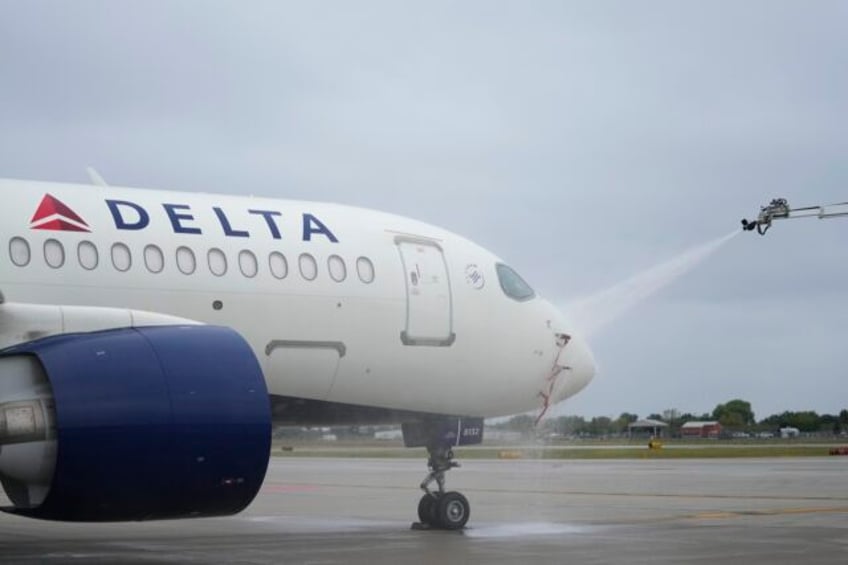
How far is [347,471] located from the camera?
42938mm

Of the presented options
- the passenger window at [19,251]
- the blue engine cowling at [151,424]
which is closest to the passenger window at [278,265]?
the passenger window at [19,251]

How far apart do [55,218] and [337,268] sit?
3.66 metres

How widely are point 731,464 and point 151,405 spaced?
1467 inches

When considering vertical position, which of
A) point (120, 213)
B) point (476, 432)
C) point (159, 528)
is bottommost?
point (159, 528)

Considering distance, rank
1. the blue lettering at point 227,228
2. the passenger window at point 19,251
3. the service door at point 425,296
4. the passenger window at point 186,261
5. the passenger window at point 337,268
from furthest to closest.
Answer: the service door at point 425,296 < the passenger window at point 337,268 < the blue lettering at point 227,228 < the passenger window at point 186,261 < the passenger window at point 19,251

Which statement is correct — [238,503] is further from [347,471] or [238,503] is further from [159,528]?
[347,471]

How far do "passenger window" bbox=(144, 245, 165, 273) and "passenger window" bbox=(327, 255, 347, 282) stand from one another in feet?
7.83

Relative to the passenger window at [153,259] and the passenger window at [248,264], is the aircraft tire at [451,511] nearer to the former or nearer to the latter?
the passenger window at [248,264]

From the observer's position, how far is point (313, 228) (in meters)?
16.8

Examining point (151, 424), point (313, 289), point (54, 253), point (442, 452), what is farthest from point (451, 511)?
point (151, 424)

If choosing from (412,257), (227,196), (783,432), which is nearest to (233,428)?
(227,196)

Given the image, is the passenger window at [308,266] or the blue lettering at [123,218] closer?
the blue lettering at [123,218]

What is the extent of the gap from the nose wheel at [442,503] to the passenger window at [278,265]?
3922 millimetres

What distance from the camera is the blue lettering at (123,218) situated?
14.8m
